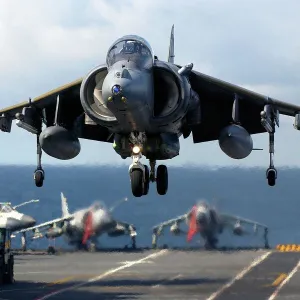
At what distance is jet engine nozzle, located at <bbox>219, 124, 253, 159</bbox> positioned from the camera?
26703mm

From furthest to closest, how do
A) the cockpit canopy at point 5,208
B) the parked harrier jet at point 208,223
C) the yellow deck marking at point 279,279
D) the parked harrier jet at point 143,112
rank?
1. the parked harrier jet at point 208,223
2. the cockpit canopy at point 5,208
3. the yellow deck marking at point 279,279
4. the parked harrier jet at point 143,112

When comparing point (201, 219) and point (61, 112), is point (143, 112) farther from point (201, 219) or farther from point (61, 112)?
point (201, 219)

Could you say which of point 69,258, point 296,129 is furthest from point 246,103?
point 69,258

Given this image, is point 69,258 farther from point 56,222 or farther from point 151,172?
point 151,172

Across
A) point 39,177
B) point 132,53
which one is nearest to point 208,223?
point 39,177

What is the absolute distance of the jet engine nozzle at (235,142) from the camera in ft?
87.6

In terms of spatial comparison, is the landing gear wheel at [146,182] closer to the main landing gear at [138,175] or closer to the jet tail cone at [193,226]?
the main landing gear at [138,175]

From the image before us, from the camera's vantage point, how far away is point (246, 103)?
99.1 ft

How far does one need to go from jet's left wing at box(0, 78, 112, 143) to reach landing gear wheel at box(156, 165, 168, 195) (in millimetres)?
1925

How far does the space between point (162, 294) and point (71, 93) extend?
161 feet

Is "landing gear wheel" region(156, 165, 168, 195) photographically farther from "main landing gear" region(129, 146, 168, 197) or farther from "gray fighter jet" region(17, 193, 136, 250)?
"gray fighter jet" region(17, 193, 136, 250)

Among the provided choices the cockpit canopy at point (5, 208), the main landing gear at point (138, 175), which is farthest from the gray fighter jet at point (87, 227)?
the main landing gear at point (138, 175)

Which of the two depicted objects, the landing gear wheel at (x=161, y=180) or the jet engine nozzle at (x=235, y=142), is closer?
the jet engine nozzle at (x=235, y=142)

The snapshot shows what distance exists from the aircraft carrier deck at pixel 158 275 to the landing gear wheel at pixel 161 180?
150ft
